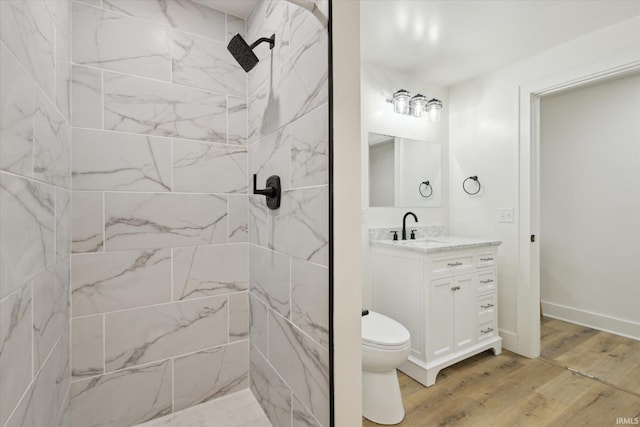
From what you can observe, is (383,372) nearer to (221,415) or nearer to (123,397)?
(221,415)

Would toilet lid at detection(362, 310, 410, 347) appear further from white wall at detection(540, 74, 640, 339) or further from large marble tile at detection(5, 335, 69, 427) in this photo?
white wall at detection(540, 74, 640, 339)

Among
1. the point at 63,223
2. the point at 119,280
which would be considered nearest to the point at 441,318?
the point at 119,280

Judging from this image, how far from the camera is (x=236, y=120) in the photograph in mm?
1633

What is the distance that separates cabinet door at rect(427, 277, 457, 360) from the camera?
2090 mm

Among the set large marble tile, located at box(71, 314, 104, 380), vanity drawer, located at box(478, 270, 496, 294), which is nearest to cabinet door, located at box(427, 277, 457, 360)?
vanity drawer, located at box(478, 270, 496, 294)

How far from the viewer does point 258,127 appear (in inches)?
60.5

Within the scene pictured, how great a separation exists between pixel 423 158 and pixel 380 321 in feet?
5.40

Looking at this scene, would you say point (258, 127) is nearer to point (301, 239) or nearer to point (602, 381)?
point (301, 239)

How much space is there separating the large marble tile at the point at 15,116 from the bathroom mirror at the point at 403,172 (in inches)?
83.9

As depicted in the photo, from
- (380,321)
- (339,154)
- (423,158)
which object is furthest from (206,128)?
(423,158)

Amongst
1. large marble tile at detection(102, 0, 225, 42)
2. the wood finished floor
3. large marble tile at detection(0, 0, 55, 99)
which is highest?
large marble tile at detection(102, 0, 225, 42)

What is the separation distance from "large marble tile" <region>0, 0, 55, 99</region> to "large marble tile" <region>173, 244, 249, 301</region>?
0.84 metres

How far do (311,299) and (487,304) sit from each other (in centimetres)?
199

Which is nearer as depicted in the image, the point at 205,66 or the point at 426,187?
the point at 205,66
